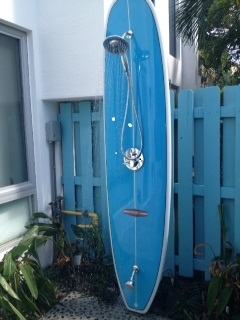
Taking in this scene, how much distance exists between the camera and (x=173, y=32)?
233 inches


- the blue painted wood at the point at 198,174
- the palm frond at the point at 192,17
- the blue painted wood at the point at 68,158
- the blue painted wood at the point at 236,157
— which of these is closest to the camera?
the blue painted wood at the point at 236,157

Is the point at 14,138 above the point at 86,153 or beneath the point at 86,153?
above

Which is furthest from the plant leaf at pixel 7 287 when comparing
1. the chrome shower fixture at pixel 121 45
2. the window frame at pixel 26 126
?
the chrome shower fixture at pixel 121 45

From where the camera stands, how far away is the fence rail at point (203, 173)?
2.73 m

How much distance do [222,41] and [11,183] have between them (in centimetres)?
457

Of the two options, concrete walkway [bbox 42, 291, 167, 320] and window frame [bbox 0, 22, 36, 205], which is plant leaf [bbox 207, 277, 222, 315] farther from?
window frame [bbox 0, 22, 36, 205]

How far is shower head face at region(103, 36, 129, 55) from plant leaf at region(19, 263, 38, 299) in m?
1.78

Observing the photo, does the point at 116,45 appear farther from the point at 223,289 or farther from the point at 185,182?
the point at 223,289

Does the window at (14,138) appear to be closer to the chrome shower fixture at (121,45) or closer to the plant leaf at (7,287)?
the plant leaf at (7,287)

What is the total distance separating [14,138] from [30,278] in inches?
51.2

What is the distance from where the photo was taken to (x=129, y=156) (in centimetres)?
257

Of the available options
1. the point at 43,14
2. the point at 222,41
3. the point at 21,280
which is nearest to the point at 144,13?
the point at 43,14

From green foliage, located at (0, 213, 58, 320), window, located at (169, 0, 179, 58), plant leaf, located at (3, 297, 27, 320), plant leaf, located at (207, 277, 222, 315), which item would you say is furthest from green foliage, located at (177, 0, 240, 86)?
plant leaf, located at (3, 297, 27, 320)

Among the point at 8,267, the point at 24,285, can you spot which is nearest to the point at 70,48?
the point at 8,267
